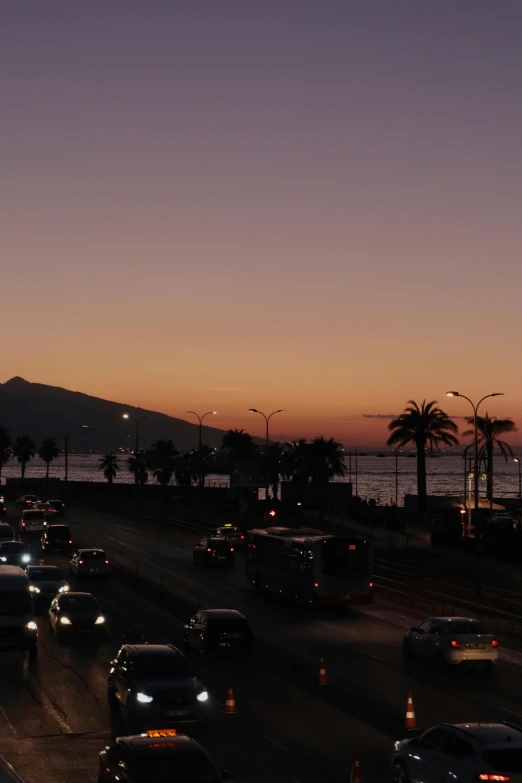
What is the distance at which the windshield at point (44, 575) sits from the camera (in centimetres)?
4238

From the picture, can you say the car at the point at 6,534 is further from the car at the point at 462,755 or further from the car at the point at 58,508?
the car at the point at 462,755

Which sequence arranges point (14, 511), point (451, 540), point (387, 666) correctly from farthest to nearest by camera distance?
point (14, 511) < point (451, 540) < point (387, 666)

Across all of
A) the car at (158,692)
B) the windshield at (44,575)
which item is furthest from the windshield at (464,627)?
the windshield at (44,575)

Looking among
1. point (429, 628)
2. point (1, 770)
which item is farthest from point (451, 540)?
point (1, 770)

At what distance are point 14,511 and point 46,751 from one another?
292ft

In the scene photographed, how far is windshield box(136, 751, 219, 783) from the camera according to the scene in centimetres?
1273

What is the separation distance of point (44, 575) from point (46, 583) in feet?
2.19

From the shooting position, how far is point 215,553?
61625 mm

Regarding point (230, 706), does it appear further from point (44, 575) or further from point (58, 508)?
point (58, 508)

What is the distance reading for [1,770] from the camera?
1093 cm

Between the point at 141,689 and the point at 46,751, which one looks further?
the point at 141,689

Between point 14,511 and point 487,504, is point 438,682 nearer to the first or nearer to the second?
point 487,504

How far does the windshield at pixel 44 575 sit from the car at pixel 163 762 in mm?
29376

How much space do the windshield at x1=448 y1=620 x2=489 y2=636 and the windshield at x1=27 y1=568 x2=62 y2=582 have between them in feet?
62.7
